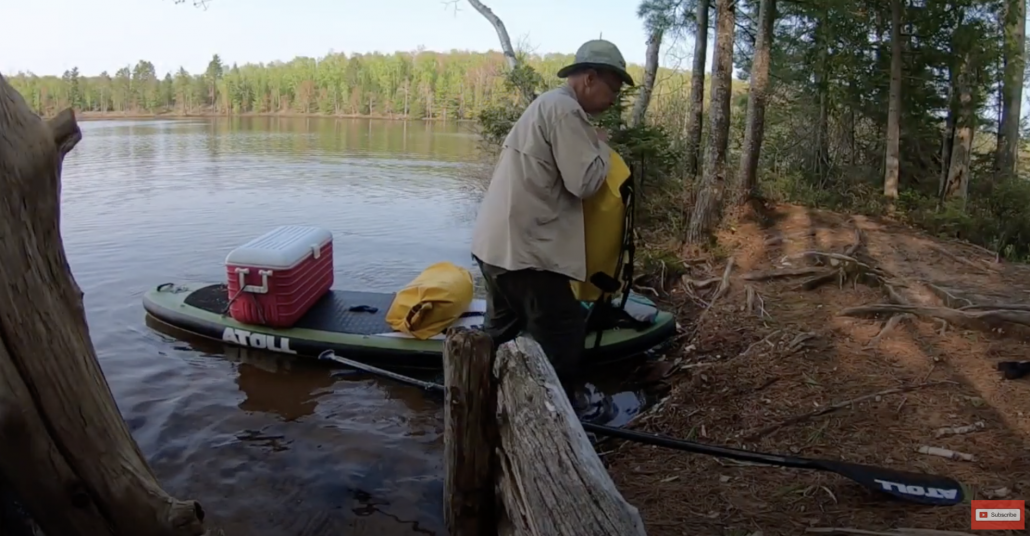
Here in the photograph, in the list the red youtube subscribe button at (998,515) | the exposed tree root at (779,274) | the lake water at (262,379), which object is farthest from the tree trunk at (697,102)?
the red youtube subscribe button at (998,515)

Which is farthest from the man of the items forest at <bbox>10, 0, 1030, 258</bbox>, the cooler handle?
forest at <bbox>10, 0, 1030, 258</bbox>

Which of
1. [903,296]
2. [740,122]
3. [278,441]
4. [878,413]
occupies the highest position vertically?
[740,122]

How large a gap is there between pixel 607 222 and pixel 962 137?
37.5 ft

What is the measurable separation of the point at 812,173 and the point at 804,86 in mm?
2385

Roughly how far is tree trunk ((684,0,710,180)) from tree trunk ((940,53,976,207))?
4547 millimetres

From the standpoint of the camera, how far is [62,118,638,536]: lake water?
4.44 meters

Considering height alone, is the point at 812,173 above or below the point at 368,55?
below

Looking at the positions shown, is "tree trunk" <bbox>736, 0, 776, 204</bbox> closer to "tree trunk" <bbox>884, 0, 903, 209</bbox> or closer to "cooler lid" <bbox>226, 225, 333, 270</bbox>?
"tree trunk" <bbox>884, 0, 903, 209</bbox>

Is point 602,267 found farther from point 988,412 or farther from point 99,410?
point 99,410

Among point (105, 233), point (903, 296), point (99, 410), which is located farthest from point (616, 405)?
point (105, 233)

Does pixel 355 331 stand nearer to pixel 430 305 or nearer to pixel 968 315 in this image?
pixel 430 305

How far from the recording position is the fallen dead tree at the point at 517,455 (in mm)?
2277

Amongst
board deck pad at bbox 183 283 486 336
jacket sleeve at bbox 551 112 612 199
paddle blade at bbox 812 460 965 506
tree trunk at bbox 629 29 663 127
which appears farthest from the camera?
tree trunk at bbox 629 29 663 127

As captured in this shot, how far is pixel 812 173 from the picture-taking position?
15.0m
